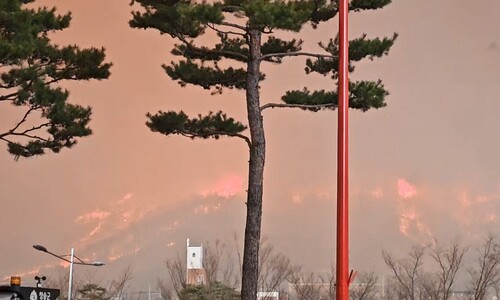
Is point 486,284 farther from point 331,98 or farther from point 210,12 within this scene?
point 210,12

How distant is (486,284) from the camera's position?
1542 cm

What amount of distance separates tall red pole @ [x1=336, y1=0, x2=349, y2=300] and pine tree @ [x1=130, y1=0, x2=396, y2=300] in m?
2.66

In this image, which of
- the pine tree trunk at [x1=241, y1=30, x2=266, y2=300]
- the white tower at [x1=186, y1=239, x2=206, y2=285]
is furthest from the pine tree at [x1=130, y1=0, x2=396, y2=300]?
the white tower at [x1=186, y1=239, x2=206, y2=285]

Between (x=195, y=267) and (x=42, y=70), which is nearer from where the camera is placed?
(x=42, y=70)

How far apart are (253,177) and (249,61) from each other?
128 centimetres

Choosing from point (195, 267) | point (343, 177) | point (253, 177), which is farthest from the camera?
point (195, 267)

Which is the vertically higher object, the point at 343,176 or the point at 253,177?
the point at 253,177

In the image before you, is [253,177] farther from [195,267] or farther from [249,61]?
[195,267]

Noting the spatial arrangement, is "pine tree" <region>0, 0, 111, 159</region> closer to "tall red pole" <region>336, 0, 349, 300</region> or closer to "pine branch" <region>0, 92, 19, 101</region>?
"pine branch" <region>0, 92, 19, 101</region>

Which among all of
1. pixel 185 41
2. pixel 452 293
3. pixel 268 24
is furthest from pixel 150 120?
pixel 452 293

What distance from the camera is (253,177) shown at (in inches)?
343

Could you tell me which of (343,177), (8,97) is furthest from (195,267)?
(343,177)

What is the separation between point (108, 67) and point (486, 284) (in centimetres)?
847

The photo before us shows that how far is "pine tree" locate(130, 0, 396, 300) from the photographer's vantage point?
8172mm
